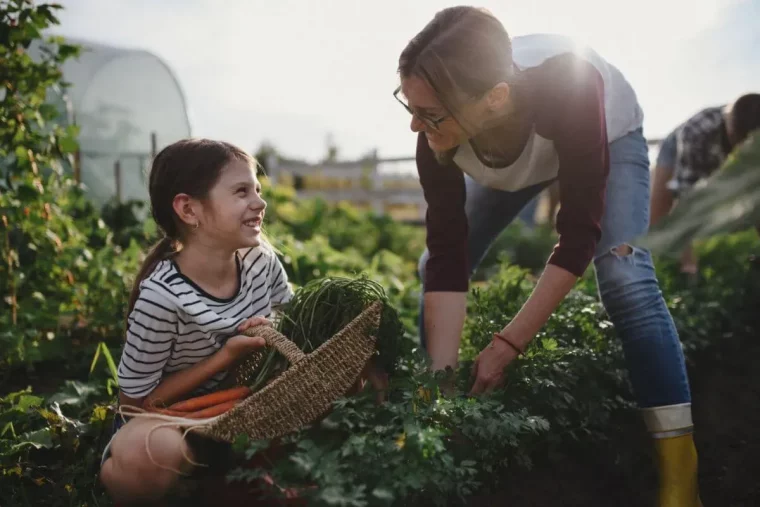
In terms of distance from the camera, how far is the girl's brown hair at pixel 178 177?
1880 mm

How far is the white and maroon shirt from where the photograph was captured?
182 centimetres

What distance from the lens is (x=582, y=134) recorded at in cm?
181

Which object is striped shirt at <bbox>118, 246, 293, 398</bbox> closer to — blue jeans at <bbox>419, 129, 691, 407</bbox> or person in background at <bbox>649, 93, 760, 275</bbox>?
blue jeans at <bbox>419, 129, 691, 407</bbox>

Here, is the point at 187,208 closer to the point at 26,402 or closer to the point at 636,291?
the point at 26,402

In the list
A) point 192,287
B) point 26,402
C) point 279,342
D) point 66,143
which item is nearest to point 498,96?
point 279,342

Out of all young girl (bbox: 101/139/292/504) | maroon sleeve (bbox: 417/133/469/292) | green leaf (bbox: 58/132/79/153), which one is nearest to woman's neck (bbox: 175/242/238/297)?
young girl (bbox: 101/139/292/504)

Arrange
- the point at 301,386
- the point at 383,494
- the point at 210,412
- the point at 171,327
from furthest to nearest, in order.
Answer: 1. the point at 171,327
2. the point at 210,412
3. the point at 301,386
4. the point at 383,494

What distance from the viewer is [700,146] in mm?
3990

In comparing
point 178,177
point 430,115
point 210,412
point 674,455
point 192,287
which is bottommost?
point 674,455

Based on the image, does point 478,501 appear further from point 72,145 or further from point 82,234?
point 82,234

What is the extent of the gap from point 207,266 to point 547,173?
106 cm

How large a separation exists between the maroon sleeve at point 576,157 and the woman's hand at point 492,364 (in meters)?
0.26

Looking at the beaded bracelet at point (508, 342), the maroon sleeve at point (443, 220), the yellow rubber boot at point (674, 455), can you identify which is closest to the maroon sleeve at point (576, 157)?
the beaded bracelet at point (508, 342)

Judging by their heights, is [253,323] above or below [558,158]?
below
